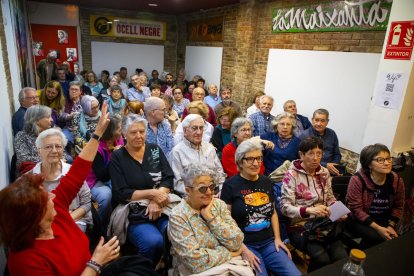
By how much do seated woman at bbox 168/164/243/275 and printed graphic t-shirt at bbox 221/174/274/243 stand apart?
222 millimetres

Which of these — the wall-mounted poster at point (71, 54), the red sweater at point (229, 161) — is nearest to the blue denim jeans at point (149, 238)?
the red sweater at point (229, 161)

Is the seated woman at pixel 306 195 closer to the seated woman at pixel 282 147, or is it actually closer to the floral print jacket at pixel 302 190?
the floral print jacket at pixel 302 190

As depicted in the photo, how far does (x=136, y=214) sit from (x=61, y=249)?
942 mm

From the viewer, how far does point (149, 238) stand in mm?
2184

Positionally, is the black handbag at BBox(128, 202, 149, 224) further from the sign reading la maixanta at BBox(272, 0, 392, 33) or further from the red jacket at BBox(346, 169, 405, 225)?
the sign reading la maixanta at BBox(272, 0, 392, 33)

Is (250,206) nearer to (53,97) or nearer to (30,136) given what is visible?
(30,136)

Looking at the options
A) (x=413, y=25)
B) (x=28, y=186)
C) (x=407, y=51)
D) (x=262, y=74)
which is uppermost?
(x=413, y=25)

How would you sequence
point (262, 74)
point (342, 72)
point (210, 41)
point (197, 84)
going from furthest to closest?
1. point (210, 41)
2. point (197, 84)
3. point (262, 74)
4. point (342, 72)

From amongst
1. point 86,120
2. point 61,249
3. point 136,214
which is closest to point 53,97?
point 86,120

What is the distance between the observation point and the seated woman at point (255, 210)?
2.10 meters

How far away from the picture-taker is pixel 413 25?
2.95 meters

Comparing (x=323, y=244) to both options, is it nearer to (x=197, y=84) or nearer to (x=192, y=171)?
(x=192, y=171)

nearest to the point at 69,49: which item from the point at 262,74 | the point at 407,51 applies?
the point at 262,74

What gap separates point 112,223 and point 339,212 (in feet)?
5.85
